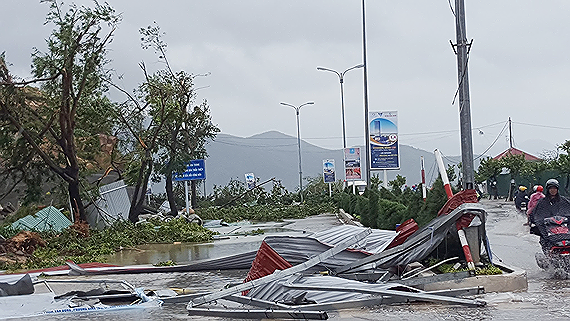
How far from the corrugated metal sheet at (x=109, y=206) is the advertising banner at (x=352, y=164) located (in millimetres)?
16699

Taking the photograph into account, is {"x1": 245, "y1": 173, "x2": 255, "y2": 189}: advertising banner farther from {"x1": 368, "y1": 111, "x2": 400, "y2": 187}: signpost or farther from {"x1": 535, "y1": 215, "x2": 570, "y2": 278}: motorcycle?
{"x1": 535, "y1": 215, "x2": 570, "y2": 278}: motorcycle

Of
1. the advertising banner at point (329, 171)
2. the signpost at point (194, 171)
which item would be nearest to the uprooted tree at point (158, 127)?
the signpost at point (194, 171)

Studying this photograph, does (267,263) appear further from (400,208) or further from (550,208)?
(400,208)

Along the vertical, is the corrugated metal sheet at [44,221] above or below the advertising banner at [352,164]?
below

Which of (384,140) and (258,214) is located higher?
(384,140)

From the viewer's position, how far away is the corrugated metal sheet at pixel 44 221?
25.9 m

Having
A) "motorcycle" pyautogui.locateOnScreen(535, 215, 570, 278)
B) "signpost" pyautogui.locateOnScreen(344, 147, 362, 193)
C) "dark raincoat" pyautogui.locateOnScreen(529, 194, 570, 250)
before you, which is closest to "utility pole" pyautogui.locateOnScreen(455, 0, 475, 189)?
"dark raincoat" pyautogui.locateOnScreen(529, 194, 570, 250)

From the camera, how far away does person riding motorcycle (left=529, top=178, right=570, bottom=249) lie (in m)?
12.1

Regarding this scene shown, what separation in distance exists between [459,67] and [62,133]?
53.1 feet

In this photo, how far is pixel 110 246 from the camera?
76.7ft

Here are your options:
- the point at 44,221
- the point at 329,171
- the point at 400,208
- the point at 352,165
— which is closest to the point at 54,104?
the point at 44,221

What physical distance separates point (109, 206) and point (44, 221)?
6.82 meters

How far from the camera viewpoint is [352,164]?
4997 centimetres

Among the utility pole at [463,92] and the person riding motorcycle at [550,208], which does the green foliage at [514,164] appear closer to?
the utility pole at [463,92]
